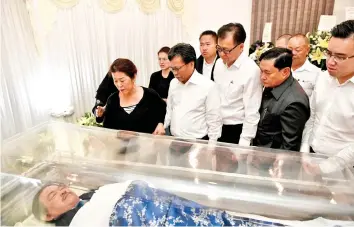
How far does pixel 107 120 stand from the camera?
6.46ft

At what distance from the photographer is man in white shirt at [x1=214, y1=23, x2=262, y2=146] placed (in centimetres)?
180

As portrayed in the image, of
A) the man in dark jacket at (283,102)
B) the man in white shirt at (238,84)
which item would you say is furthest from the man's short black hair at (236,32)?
the man in dark jacket at (283,102)

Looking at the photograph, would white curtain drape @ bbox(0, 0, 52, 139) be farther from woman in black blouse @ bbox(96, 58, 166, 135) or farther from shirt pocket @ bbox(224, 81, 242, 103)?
shirt pocket @ bbox(224, 81, 242, 103)

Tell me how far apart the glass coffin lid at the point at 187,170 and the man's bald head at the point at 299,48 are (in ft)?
3.88

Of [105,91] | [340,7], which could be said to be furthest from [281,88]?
[340,7]

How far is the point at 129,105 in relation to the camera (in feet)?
6.29

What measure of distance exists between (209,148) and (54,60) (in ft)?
7.85

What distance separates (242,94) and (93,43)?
2.36 metres

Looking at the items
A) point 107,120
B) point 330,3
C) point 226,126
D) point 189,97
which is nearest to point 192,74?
point 189,97

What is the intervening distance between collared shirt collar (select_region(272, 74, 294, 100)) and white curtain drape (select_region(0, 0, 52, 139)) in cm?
260

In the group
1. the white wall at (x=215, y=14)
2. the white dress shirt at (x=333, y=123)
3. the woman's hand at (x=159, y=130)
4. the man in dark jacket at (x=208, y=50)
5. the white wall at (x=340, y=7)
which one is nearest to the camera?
the white dress shirt at (x=333, y=123)

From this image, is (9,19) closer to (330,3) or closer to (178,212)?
(178,212)

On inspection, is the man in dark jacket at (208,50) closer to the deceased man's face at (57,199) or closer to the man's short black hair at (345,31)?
the man's short black hair at (345,31)

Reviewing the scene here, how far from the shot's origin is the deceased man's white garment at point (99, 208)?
1.14m
